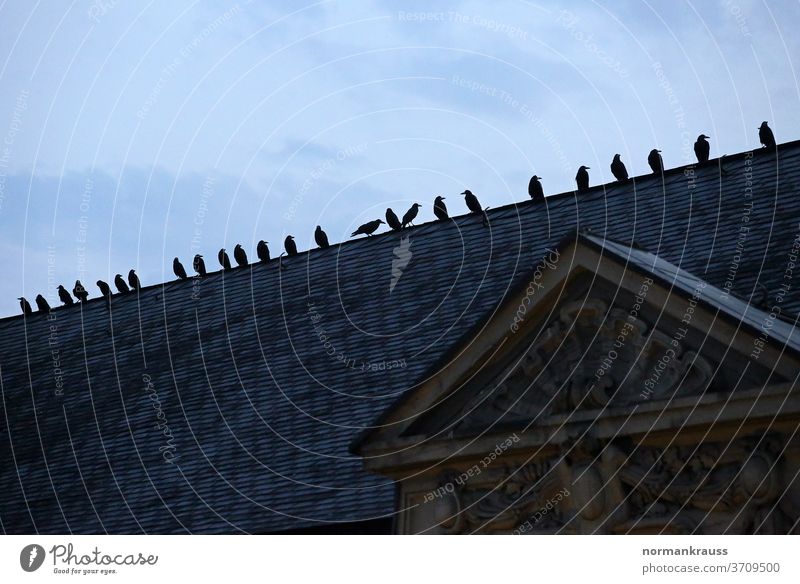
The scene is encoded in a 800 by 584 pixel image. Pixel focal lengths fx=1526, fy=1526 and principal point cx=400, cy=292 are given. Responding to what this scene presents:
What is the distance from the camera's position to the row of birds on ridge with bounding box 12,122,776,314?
1081 inches

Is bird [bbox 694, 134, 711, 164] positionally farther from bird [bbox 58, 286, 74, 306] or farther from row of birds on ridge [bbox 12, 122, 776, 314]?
bird [bbox 58, 286, 74, 306]

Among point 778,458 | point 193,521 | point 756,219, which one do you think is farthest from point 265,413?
point 778,458

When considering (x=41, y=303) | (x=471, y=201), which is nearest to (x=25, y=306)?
(x=41, y=303)

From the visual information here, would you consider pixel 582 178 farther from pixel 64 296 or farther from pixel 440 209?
pixel 64 296

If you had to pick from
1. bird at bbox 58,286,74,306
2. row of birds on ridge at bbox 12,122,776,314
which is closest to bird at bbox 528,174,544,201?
row of birds on ridge at bbox 12,122,776,314

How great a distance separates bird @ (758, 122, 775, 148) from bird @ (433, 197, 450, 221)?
5900mm

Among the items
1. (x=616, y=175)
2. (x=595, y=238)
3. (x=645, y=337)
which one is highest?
(x=616, y=175)

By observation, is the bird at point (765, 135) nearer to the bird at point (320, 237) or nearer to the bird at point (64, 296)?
the bird at point (320, 237)

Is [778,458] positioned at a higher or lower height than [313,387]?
lower

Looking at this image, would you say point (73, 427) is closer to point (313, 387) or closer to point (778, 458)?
point (313, 387)

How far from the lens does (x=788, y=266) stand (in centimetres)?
2027

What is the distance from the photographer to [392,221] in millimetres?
29641

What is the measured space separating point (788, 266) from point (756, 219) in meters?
2.35

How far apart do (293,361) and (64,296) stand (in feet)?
35.9
